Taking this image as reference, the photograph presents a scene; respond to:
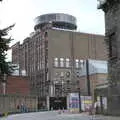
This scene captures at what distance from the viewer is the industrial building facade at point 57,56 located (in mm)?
110562

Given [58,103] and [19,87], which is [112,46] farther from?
[19,87]

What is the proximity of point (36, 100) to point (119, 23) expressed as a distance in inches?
2249

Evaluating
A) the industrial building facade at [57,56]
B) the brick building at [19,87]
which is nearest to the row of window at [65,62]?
the industrial building facade at [57,56]

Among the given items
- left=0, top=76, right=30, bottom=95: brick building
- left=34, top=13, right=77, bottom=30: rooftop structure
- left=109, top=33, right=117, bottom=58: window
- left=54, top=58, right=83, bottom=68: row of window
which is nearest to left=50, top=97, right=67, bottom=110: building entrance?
left=0, top=76, right=30, bottom=95: brick building

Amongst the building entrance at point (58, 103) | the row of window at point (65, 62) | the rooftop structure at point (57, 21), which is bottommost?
the building entrance at point (58, 103)

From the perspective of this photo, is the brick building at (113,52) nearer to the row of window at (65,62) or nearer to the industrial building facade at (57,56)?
the industrial building facade at (57,56)

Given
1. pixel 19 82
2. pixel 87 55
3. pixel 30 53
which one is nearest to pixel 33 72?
pixel 30 53

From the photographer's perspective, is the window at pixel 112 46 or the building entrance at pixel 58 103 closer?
the window at pixel 112 46

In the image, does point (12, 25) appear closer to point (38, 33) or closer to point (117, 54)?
point (117, 54)

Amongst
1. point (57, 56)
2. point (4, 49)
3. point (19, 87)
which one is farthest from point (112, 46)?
point (57, 56)

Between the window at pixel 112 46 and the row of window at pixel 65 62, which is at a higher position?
the row of window at pixel 65 62

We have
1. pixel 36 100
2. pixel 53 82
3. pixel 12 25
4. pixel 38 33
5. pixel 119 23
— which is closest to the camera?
pixel 12 25

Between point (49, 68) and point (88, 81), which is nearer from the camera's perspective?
point (88, 81)

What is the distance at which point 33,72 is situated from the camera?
12238 centimetres
